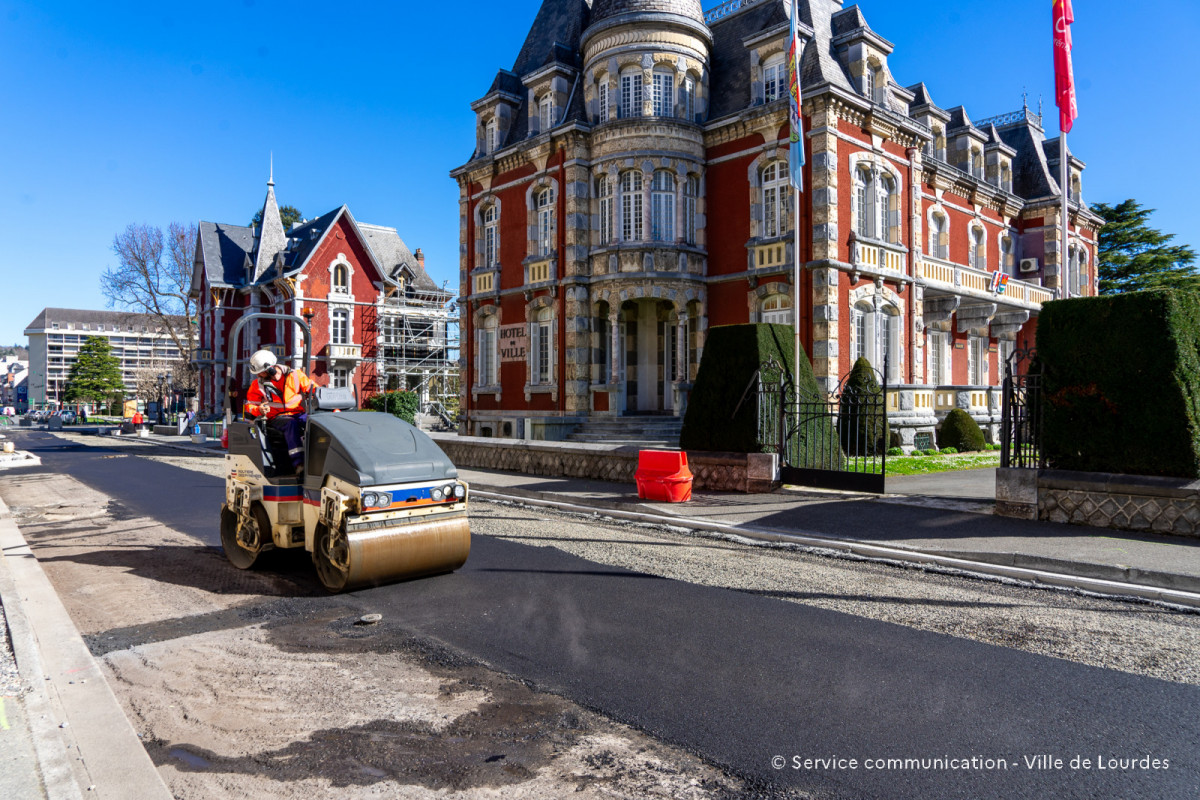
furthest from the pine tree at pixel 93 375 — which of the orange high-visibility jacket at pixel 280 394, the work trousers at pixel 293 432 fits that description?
the work trousers at pixel 293 432

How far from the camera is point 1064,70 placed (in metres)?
13.7

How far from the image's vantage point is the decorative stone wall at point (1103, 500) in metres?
8.73

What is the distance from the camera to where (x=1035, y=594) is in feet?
22.6

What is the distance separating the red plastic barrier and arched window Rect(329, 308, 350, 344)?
34.5 metres

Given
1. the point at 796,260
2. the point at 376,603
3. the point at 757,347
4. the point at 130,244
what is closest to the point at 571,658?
the point at 376,603

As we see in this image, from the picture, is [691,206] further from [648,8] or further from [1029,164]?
[1029,164]

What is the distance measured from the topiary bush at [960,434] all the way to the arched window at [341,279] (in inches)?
1351

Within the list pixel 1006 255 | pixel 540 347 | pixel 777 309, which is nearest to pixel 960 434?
pixel 777 309

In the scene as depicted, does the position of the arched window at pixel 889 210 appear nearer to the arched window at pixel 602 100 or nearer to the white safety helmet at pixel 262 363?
the arched window at pixel 602 100

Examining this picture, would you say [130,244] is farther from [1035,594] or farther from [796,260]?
[1035,594]

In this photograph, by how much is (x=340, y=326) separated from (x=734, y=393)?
1379 inches

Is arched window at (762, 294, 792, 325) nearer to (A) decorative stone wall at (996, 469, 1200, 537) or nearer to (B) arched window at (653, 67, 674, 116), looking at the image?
(B) arched window at (653, 67, 674, 116)

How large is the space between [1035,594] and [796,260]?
421 inches

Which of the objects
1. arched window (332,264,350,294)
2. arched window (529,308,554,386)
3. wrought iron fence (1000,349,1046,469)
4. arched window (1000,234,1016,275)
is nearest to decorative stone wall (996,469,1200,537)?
wrought iron fence (1000,349,1046,469)
